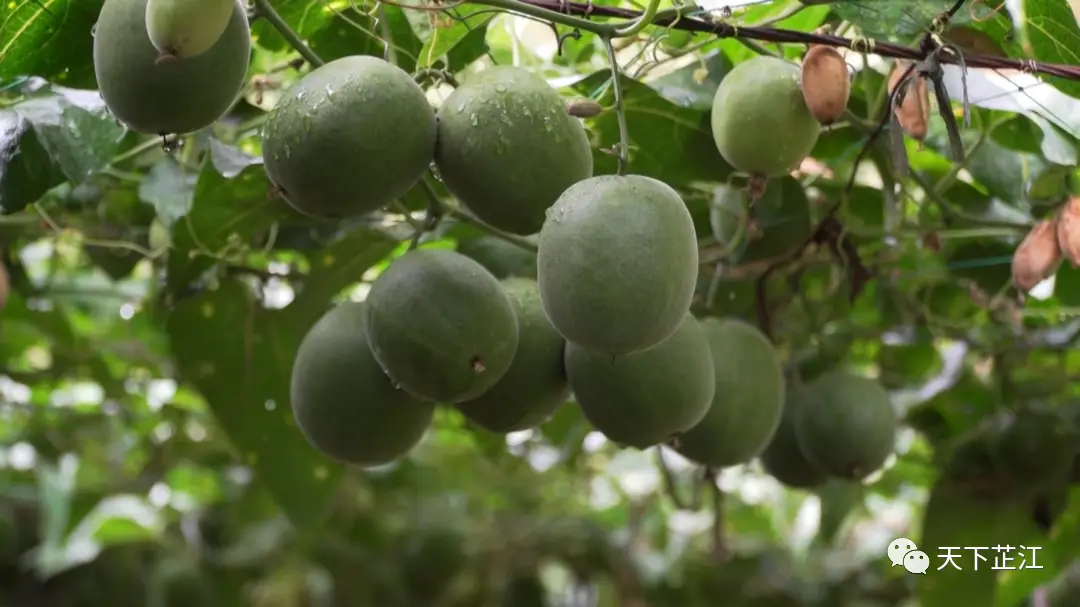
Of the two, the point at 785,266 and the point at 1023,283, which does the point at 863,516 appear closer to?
the point at 785,266

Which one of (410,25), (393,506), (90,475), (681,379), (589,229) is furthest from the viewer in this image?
(393,506)

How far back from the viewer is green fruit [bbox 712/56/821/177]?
97cm

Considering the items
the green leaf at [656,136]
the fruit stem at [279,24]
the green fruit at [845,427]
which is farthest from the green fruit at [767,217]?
the fruit stem at [279,24]

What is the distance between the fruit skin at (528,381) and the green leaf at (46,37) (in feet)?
1.51

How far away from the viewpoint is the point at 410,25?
1.11 metres

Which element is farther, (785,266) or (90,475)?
(90,475)

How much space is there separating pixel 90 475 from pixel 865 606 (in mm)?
1922

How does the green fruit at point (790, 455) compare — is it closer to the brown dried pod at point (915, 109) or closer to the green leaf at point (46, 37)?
the brown dried pod at point (915, 109)

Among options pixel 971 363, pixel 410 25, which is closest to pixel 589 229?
pixel 410 25

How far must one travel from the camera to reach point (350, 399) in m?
0.94

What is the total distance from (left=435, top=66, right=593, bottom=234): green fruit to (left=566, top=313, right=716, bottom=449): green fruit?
5.7 inches

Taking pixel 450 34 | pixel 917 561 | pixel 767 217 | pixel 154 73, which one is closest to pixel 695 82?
pixel 767 217

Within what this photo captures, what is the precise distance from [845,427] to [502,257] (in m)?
0.46

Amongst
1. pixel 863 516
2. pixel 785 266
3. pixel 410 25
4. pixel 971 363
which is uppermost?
pixel 410 25
